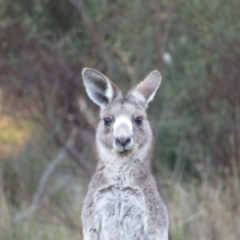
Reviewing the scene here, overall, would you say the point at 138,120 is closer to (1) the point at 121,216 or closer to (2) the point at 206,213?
(1) the point at 121,216

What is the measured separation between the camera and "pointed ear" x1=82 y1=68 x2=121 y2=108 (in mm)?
6355

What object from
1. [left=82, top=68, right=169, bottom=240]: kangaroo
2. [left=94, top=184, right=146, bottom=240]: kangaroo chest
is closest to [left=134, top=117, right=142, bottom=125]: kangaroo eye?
[left=82, top=68, right=169, bottom=240]: kangaroo

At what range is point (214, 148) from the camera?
34.7 ft

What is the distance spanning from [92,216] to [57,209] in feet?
14.7

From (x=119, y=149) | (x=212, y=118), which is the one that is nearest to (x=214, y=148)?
(x=212, y=118)

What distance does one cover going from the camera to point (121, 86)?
1066 cm

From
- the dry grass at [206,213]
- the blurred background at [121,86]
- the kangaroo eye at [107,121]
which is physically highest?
the blurred background at [121,86]

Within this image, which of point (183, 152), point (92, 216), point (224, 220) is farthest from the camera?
point (183, 152)

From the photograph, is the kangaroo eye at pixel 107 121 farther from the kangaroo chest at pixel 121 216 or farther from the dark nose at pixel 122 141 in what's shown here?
the kangaroo chest at pixel 121 216

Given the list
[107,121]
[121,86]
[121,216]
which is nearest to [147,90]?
[107,121]

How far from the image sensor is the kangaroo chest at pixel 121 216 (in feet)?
19.4

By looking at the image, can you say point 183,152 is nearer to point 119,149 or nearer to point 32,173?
point 32,173

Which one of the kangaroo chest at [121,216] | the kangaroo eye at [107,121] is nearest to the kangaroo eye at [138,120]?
the kangaroo eye at [107,121]

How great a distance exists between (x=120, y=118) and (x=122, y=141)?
0.30 metres
